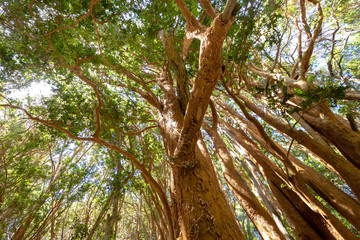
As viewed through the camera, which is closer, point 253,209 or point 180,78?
point 180,78

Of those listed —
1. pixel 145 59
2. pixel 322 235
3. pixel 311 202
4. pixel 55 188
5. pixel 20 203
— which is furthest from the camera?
pixel 20 203

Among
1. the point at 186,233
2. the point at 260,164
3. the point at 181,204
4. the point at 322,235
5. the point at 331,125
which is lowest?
the point at 322,235

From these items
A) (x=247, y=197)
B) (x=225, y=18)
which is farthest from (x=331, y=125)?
(x=225, y=18)

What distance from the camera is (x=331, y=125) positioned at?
308cm

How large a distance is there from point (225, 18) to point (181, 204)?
1.72 m

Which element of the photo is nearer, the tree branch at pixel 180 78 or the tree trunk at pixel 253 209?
the tree branch at pixel 180 78

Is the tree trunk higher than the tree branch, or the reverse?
the tree branch

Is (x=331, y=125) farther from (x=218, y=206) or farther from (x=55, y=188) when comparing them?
(x=55, y=188)

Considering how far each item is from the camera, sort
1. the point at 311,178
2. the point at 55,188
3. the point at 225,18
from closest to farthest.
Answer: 1. the point at 225,18
2. the point at 311,178
3. the point at 55,188

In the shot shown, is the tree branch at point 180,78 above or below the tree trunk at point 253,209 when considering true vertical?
above

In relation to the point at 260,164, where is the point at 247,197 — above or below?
below

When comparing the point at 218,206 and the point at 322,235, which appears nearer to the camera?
the point at 218,206

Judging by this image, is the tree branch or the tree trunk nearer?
the tree branch

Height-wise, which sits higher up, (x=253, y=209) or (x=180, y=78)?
(x=180, y=78)
